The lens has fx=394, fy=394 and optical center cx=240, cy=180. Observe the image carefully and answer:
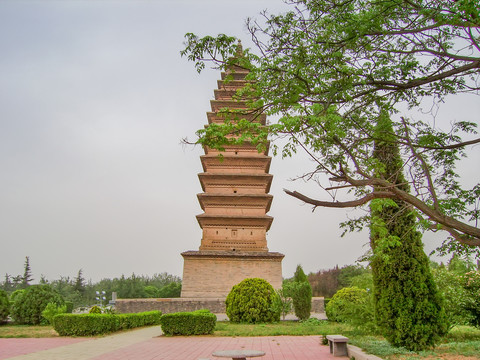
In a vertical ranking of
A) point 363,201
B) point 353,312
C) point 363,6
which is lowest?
point 353,312

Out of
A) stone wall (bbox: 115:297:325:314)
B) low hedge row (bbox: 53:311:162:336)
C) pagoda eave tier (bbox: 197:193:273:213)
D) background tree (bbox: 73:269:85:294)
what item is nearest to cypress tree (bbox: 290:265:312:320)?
stone wall (bbox: 115:297:325:314)

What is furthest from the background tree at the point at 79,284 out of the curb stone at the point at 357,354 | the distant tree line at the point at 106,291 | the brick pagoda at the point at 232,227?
the curb stone at the point at 357,354

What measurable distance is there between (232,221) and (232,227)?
1.26ft

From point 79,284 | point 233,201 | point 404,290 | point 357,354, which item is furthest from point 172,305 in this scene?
point 79,284

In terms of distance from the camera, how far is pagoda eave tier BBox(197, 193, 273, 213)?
26.0m

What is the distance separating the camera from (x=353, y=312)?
1077cm

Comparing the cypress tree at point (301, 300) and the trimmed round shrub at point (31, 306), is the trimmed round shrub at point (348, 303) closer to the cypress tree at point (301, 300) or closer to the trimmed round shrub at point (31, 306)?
the cypress tree at point (301, 300)

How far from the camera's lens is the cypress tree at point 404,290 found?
27.8ft

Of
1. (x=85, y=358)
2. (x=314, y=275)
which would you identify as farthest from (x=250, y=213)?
(x=314, y=275)

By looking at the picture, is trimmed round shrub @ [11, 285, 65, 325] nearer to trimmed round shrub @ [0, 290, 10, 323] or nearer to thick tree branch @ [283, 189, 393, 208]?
trimmed round shrub @ [0, 290, 10, 323]

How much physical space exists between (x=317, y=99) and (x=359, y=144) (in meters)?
1.16

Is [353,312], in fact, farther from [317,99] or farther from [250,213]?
[250,213]

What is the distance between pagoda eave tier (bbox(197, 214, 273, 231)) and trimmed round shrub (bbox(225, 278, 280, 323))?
24.2ft

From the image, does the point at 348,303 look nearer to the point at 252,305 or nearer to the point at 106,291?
the point at 252,305
